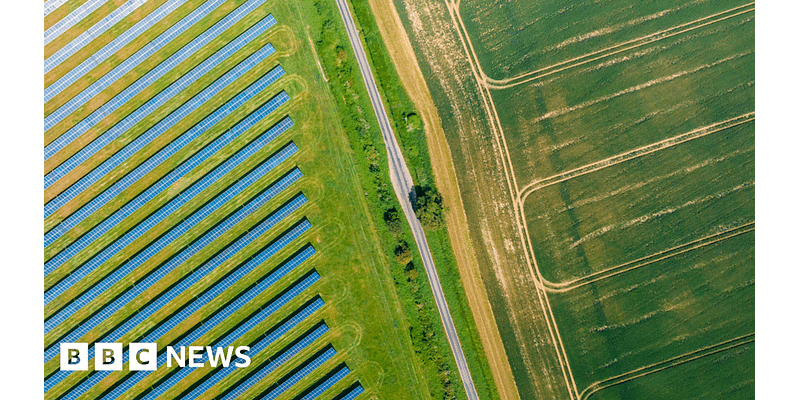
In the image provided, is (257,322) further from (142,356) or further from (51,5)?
(51,5)

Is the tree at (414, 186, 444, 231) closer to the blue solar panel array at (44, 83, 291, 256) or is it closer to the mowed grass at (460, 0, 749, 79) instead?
the mowed grass at (460, 0, 749, 79)

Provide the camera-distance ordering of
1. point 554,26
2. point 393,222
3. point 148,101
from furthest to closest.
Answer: point 554,26 < point 148,101 < point 393,222

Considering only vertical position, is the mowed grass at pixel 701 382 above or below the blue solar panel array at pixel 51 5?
below

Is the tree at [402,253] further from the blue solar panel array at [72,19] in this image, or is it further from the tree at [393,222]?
the blue solar panel array at [72,19]

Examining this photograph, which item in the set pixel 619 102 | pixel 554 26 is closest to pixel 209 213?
pixel 554 26

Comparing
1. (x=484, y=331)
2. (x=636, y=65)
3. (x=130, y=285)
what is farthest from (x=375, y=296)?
(x=636, y=65)

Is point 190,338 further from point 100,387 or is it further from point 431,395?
point 431,395

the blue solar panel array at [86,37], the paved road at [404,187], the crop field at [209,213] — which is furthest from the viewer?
the paved road at [404,187]

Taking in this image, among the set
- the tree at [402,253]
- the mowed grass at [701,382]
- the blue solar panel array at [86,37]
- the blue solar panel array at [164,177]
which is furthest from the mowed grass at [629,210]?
the blue solar panel array at [86,37]
